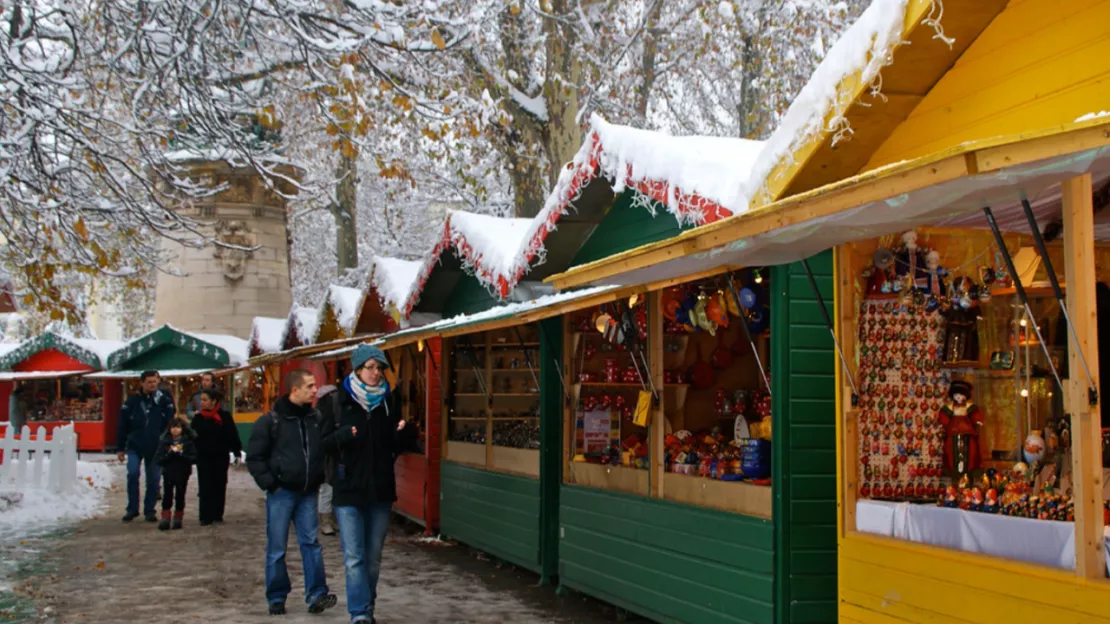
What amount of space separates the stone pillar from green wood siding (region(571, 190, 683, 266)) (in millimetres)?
22846

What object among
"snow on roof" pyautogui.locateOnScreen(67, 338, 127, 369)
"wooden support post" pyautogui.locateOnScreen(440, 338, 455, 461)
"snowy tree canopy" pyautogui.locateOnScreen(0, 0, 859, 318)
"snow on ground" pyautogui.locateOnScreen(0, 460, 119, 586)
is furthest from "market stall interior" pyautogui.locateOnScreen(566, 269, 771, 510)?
"snow on roof" pyautogui.locateOnScreen(67, 338, 127, 369)

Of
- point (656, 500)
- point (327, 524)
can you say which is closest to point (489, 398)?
point (327, 524)

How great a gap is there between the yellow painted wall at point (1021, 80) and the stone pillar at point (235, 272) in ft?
90.0

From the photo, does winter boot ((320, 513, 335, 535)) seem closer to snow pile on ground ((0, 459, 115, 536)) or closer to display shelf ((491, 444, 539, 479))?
display shelf ((491, 444, 539, 479))

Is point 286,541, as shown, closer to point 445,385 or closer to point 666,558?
point 666,558

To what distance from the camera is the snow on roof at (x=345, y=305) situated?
18.7 meters

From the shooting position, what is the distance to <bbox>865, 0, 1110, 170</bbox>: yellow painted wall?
544 cm

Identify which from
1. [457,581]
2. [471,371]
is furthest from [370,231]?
[457,581]

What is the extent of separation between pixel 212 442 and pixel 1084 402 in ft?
38.1

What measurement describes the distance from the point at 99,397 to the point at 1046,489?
112 ft

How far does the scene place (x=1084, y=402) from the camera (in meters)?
4.45

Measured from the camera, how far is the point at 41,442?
17.7 metres

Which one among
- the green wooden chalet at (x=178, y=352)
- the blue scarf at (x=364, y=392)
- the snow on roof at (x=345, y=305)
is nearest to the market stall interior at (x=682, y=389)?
the blue scarf at (x=364, y=392)

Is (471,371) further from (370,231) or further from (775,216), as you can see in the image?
(370,231)
